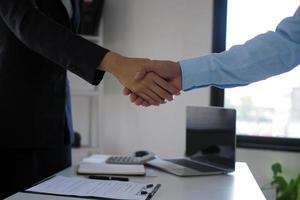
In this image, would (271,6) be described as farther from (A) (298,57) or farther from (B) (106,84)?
(A) (298,57)

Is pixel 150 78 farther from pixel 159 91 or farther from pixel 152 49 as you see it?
pixel 152 49

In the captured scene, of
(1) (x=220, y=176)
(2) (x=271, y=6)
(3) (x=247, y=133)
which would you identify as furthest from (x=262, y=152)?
(1) (x=220, y=176)

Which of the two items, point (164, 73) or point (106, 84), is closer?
point (164, 73)

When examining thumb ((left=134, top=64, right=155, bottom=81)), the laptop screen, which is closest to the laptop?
the laptop screen

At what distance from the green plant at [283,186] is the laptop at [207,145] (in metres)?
0.89

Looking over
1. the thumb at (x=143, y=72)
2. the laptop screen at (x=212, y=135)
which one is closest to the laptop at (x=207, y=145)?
the laptop screen at (x=212, y=135)

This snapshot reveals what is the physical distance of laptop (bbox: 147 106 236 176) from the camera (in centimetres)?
147

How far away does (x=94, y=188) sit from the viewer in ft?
3.69

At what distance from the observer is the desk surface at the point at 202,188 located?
3.60 ft

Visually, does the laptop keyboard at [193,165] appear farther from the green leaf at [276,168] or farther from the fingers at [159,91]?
the green leaf at [276,168]

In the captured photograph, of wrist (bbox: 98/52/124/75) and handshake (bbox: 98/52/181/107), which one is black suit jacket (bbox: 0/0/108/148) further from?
handshake (bbox: 98/52/181/107)

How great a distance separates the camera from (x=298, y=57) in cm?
118

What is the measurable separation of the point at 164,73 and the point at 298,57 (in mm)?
444

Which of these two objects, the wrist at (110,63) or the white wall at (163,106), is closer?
the wrist at (110,63)
